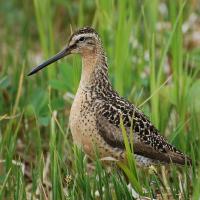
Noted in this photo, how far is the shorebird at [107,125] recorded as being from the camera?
4.88 m

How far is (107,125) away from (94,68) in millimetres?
466

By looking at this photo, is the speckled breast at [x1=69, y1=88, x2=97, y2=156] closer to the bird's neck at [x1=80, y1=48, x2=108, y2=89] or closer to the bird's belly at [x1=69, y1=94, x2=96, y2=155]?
the bird's belly at [x1=69, y1=94, x2=96, y2=155]

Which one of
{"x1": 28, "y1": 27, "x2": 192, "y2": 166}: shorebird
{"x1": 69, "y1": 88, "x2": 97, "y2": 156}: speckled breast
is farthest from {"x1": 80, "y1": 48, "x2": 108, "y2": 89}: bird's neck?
{"x1": 69, "y1": 88, "x2": 97, "y2": 156}: speckled breast

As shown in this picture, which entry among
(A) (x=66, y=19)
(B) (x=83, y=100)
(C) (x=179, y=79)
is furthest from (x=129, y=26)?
(A) (x=66, y=19)

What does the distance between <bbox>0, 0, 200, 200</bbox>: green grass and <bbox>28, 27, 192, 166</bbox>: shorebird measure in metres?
0.09

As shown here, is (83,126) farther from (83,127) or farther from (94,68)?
(94,68)

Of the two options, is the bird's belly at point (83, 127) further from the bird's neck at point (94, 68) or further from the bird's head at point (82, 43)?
the bird's head at point (82, 43)

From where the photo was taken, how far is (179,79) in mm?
5469

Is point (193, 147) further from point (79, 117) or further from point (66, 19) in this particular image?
point (66, 19)

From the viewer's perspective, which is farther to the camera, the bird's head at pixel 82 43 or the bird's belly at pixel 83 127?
the bird's head at pixel 82 43

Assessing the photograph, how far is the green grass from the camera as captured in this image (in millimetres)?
4453

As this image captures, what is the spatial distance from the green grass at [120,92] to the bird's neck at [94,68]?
0.34 feet

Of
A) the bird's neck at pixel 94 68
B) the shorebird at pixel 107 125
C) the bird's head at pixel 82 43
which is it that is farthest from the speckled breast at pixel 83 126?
the bird's head at pixel 82 43

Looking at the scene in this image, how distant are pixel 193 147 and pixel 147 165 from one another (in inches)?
12.3
